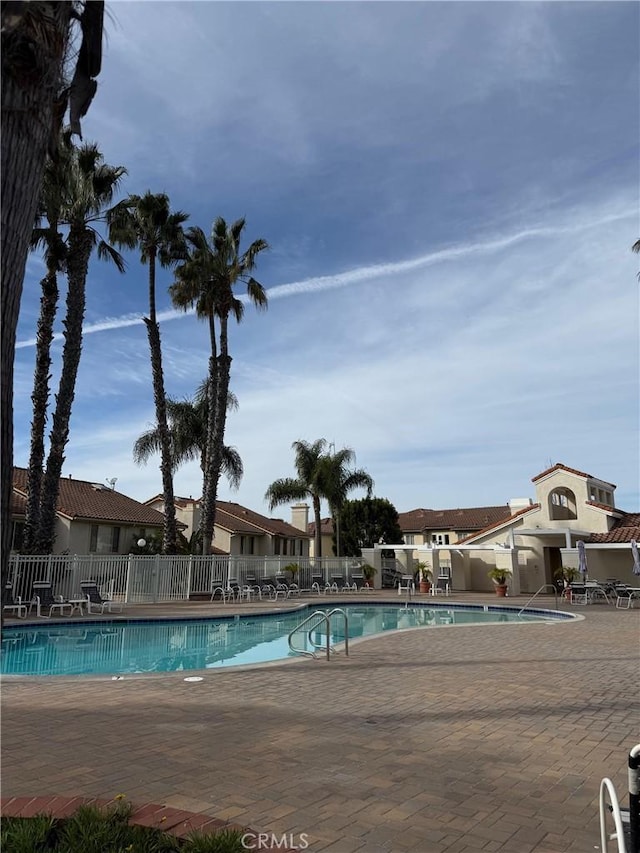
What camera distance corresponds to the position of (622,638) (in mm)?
12789

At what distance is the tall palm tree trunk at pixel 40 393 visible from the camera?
18.8m

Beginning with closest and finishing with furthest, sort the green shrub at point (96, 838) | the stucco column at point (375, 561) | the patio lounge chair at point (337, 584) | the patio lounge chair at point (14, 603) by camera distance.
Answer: the green shrub at point (96, 838)
the patio lounge chair at point (14, 603)
the patio lounge chair at point (337, 584)
the stucco column at point (375, 561)

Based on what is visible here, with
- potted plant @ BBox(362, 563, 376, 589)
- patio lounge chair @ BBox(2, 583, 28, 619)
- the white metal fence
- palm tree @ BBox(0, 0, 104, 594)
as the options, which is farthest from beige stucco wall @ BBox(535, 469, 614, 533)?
palm tree @ BBox(0, 0, 104, 594)

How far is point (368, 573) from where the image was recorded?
3206 centimetres

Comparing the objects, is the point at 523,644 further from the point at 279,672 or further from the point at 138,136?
the point at 138,136

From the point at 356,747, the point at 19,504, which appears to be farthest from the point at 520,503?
the point at 356,747

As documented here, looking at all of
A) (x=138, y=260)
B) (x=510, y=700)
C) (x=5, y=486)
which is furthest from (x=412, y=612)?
(x=5, y=486)

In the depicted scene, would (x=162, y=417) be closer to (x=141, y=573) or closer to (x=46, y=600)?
(x=141, y=573)

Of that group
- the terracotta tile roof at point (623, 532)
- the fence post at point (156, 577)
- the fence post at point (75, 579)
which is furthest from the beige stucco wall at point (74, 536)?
the terracotta tile roof at point (623, 532)

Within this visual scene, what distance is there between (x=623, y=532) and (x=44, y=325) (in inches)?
1032

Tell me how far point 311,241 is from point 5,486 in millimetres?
15896

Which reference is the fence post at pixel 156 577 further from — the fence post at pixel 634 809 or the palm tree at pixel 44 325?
the fence post at pixel 634 809

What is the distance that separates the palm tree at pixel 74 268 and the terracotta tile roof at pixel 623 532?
23839 mm

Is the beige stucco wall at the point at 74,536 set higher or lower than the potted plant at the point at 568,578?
higher
